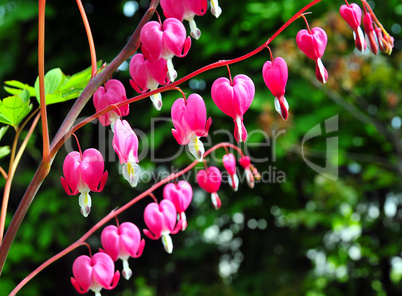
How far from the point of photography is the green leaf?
772mm

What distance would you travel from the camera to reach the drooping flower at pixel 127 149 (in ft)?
2.05

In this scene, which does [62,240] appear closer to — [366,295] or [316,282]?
[316,282]

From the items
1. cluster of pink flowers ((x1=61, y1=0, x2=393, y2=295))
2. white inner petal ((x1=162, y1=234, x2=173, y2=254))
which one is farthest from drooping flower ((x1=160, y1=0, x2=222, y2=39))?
white inner petal ((x1=162, y1=234, x2=173, y2=254))

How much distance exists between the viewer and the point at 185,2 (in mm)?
620

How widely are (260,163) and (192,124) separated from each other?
10.9ft

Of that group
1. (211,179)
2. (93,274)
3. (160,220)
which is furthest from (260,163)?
(93,274)

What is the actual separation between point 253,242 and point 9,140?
8.27ft

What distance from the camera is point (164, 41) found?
0.61 m

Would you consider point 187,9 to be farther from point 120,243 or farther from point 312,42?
point 120,243

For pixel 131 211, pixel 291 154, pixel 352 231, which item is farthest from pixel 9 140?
pixel 352 231

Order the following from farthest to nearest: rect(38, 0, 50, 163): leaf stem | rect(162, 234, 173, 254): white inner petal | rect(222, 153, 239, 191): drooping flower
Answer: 1. rect(222, 153, 239, 191): drooping flower
2. rect(162, 234, 173, 254): white inner petal
3. rect(38, 0, 50, 163): leaf stem

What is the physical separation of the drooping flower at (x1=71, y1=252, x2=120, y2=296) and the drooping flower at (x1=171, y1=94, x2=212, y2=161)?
0.94ft

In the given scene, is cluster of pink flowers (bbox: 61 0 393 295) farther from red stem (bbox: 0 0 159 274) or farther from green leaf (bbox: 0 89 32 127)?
green leaf (bbox: 0 89 32 127)

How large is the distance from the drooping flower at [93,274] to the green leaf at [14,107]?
0.27 meters
